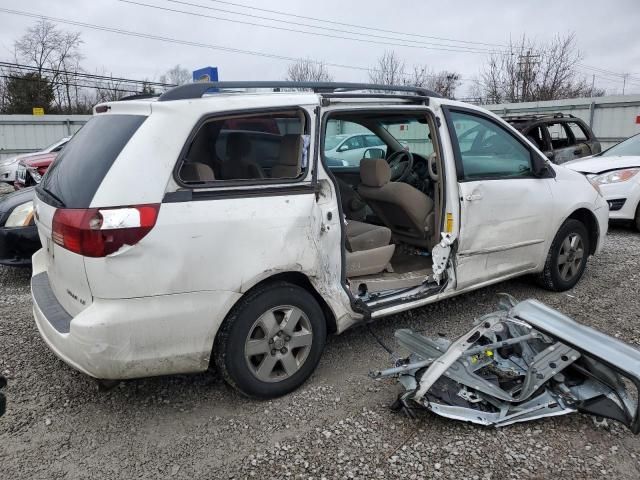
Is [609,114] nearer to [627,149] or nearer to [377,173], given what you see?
[627,149]

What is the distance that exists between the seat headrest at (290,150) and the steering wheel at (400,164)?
1688 mm

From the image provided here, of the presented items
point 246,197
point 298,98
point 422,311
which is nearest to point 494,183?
point 422,311

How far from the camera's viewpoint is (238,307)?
281 centimetres

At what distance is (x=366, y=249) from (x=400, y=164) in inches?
52.2

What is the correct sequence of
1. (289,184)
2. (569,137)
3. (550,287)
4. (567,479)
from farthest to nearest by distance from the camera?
1. (569,137)
2. (550,287)
3. (289,184)
4. (567,479)

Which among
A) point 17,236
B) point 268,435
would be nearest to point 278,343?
point 268,435

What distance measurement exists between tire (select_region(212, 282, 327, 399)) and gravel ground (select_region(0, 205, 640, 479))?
0.16 m

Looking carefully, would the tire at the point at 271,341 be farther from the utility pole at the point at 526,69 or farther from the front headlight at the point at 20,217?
the utility pole at the point at 526,69

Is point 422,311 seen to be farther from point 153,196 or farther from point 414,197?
point 153,196

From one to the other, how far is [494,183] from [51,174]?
3.15m

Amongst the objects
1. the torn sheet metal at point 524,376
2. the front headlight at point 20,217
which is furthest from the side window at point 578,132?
the front headlight at point 20,217

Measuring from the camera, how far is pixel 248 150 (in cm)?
359

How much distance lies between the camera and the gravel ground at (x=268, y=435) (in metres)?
2.51

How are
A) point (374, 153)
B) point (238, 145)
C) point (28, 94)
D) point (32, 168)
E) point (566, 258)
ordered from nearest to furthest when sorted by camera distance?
point (238, 145) → point (566, 258) → point (374, 153) → point (32, 168) → point (28, 94)
